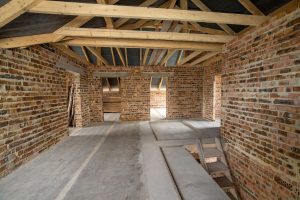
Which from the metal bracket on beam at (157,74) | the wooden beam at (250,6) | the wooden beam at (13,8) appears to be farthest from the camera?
the metal bracket on beam at (157,74)

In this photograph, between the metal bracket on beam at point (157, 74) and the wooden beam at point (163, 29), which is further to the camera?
the metal bracket on beam at point (157, 74)

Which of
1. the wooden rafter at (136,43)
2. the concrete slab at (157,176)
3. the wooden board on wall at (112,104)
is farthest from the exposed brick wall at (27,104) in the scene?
the wooden board on wall at (112,104)

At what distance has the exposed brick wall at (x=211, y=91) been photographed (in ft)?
20.4

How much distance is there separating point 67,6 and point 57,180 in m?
2.42

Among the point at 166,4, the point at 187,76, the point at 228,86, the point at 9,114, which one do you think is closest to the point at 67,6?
the point at 9,114

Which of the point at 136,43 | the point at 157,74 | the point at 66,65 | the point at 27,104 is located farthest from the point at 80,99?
the point at 136,43

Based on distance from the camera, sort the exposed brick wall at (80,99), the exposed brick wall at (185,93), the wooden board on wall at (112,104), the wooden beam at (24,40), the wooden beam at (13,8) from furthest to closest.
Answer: the wooden board on wall at (112,104)
the exposed brick wall at (185,93)
the exposed brick wall at (80,99)
the wooden beam at (24,40)
the wooden beam at (13,8)

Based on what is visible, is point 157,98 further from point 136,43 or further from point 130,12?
point 130,12

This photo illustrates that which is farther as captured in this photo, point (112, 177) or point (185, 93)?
point (185, 93)

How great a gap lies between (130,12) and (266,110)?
2.54 metres

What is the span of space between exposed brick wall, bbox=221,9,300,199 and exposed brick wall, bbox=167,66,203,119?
139 inches

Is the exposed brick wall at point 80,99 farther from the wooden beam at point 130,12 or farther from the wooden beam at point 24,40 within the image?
the wooden beam at point 130,12

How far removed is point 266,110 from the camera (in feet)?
7.97

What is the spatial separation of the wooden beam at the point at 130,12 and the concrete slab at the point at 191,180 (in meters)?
2.35
